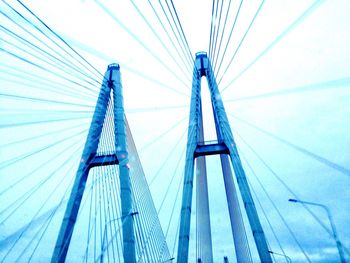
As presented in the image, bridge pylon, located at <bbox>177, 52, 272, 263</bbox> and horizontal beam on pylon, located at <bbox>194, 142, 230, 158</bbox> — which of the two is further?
horizontal beam on pylon, located at <bbox>194, 142, 230, 158</bbox>

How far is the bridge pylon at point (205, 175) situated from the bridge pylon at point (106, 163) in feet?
6.93

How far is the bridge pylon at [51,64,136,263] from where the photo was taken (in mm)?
10477

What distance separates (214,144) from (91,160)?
5495 mm

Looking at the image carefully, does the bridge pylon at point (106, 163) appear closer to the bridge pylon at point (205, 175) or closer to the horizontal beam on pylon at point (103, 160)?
the horizontal beam on pylon at point (103, 160)

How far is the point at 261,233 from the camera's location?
9641 mm

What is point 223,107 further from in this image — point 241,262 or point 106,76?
point 241,262

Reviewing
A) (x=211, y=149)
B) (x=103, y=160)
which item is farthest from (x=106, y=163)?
(x=211, y=149)

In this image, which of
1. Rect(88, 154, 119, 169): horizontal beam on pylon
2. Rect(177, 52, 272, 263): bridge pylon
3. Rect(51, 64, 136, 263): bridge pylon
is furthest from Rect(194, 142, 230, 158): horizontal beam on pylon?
Rect(88, 154, 119, 169): horizontal beam on pylon

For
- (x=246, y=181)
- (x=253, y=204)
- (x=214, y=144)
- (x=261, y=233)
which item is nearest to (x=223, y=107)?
(x=214, y=144)

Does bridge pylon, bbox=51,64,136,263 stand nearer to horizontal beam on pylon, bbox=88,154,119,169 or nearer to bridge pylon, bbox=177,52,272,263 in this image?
horizontal beam on pylon, bbox=88,154,119,169

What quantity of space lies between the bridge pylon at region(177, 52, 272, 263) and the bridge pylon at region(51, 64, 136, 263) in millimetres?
2113

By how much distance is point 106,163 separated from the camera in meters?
12.3

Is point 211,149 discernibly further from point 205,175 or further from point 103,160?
point 103,160

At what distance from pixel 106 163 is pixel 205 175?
5.03 metres
